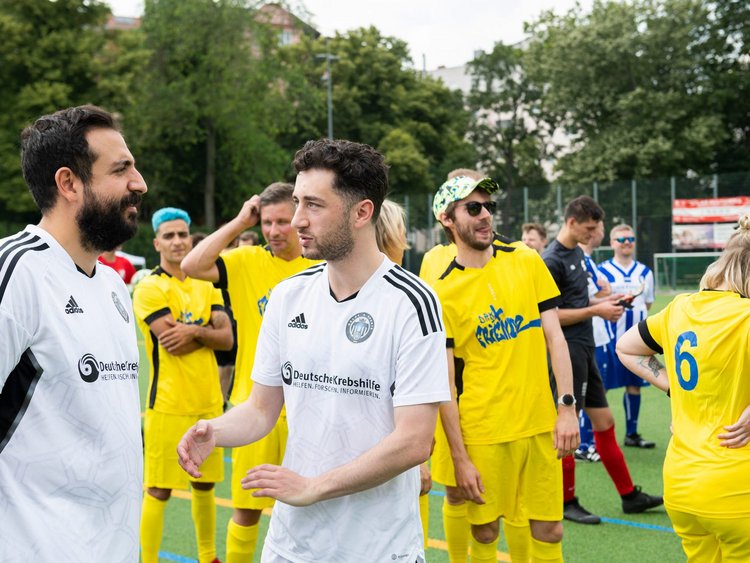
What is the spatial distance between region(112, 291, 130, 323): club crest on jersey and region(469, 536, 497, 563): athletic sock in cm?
248

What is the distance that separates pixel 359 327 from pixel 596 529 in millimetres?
4127

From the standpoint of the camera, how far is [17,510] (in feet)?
7.71

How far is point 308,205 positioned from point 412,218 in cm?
3189

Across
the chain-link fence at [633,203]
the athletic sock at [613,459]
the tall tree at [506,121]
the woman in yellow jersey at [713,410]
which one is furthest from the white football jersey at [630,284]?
the tall tree at [506,121]

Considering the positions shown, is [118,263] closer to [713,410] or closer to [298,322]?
[298,322]

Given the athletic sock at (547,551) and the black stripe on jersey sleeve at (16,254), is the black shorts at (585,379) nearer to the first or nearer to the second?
the athletic sock at (547,551)

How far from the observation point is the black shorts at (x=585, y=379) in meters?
6.50

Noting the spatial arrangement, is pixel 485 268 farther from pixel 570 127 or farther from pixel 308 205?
pixel 570 127

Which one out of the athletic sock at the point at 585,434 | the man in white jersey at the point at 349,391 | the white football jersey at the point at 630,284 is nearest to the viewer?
the man in white jersey at the point at 349,391

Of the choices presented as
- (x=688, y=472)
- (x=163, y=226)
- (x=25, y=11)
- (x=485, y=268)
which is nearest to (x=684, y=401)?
(x=688, y=472)

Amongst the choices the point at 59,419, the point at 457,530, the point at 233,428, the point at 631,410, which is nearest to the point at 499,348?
the point at 457,530

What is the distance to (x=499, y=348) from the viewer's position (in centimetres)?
438

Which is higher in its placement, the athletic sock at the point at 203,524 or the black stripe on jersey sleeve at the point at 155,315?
the black stripe on jersey sleeve at the point at 155,315

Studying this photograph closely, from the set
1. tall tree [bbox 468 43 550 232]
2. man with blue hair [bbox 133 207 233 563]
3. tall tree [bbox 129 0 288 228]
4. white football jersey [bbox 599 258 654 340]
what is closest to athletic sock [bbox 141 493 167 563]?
man with blue hair [bbox 133 207 233 563]
